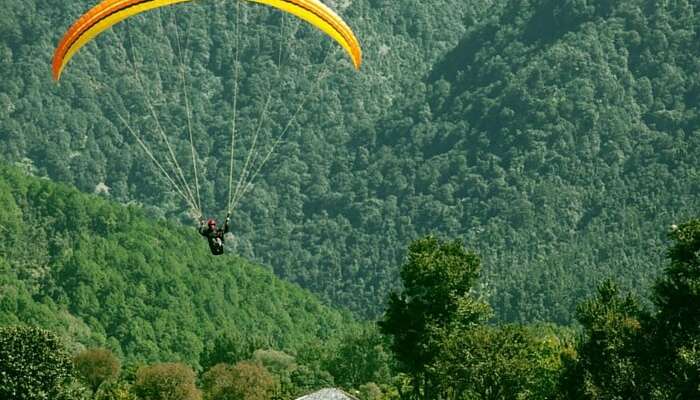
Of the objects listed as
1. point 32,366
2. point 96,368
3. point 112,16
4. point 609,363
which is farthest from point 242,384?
point 112,16

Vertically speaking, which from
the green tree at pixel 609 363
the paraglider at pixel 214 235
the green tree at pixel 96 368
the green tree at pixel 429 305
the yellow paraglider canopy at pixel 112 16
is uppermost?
the green tree at pixel 96 368

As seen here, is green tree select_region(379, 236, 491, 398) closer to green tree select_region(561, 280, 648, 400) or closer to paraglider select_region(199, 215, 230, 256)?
green tree select_region(561, 280, 648, 400)

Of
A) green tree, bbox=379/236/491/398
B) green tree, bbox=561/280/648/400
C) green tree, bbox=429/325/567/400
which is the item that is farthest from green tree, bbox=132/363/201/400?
green tree, bbox=561/280/648/400

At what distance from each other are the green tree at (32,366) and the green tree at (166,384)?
1200 inches

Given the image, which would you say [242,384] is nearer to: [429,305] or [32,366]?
[32,366]

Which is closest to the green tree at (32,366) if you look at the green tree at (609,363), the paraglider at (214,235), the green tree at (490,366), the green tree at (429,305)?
the green tree at (429,305)

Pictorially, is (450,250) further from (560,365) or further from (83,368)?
(83,368)

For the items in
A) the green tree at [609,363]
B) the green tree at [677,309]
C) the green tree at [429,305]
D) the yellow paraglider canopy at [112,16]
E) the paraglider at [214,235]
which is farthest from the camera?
the green tree at [429,305]

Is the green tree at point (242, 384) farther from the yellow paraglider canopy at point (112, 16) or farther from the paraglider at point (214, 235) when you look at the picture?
the yellow paraglider canopy at point (112, 16)

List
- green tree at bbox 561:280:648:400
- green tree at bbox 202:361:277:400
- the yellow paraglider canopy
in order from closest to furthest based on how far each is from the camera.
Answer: the yellow paraglider canopy < green tree at bbox 561:280:648:400 < green tree at bbox 202:361:277:400

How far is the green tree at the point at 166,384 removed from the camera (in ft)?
506

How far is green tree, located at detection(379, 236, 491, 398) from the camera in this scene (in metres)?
111

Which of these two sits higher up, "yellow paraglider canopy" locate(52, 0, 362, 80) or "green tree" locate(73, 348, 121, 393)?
"green tree" locate(73, 348, 121, 393)

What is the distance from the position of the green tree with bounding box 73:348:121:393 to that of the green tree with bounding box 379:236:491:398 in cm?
6502
